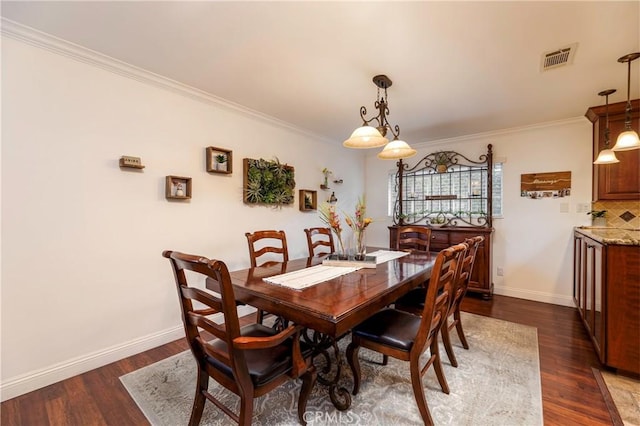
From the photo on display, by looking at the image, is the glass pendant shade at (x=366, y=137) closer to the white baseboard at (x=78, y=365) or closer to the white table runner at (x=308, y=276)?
the white table runner at (x=308, y=276)

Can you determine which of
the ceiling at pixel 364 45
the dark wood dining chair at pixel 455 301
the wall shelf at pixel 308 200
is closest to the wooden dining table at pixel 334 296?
the dark wood dining chair at pixel 455 301

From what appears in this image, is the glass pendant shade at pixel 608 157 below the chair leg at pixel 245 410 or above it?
above

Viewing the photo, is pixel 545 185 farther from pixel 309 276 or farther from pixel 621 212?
pixel 309 276

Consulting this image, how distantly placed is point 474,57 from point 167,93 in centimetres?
261

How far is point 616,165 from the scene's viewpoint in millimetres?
3021

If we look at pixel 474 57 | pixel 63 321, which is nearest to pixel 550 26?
pixel 474 57

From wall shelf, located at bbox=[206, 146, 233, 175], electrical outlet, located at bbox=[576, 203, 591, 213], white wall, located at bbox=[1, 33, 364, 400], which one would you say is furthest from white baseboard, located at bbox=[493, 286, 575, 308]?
wall shelf, located at bbox=[206, 146, 233, 175]

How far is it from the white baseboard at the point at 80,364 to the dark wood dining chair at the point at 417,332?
1816mm

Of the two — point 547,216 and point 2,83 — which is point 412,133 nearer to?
point 547,216

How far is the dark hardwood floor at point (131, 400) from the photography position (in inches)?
65.0

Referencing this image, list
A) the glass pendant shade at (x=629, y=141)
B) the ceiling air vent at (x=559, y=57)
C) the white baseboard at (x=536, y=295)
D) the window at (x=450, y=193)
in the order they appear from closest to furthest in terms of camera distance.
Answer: the ceiling air vent at (x=559, y=57) < the glass pendant shade at (x=629, y=141) < the white baseboard at (x=536, y=295) < the window at (x=450, y=193)

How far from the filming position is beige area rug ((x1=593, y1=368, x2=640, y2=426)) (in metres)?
1.64

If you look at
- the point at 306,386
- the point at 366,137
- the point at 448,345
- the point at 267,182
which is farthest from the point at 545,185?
the point at 306,386

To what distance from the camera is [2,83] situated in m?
1.82
